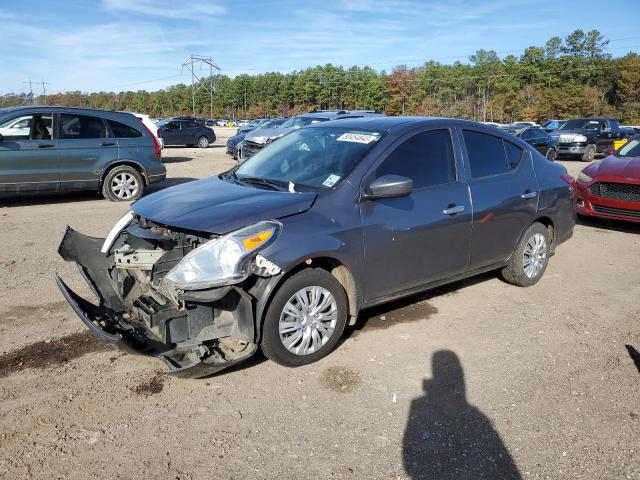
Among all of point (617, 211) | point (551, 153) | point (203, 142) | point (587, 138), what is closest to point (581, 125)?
point (587, 138)

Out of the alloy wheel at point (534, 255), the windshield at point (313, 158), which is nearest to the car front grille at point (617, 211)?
the alloy wheel at point (534, 255)

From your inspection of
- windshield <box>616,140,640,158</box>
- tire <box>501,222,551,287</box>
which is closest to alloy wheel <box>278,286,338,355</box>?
tire <box>501,222,551,287</box>

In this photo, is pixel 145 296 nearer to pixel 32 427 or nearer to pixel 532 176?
pixel 32 427

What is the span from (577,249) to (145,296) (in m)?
6.32

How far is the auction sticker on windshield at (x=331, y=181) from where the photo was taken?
400 cm

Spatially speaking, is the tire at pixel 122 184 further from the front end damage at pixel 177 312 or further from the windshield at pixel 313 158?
the front end damage at pixel 177 312

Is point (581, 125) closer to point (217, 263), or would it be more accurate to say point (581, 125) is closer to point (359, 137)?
point (359, 137)

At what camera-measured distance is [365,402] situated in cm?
340

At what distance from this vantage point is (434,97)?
3418 inches

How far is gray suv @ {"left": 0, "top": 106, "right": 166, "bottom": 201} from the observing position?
30.4 feet

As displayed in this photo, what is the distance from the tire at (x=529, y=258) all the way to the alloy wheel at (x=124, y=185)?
25.7ft

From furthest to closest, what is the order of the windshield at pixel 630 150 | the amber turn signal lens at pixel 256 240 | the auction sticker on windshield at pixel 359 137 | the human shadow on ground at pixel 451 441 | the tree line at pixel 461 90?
the tree line at pixel 461 90 < the windshield at pixel 630 150 < the auction sticker on windshield at pixel 359 137 < the amber turn signal lens at pixel 256 240 < the human shadow on ground at pixel 451 441

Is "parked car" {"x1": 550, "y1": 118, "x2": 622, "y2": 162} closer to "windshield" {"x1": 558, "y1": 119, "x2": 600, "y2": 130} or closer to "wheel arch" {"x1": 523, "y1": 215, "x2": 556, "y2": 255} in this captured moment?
"windshield" {"x1": 558, "y1": 119, "x2": 600, "y2": 130}

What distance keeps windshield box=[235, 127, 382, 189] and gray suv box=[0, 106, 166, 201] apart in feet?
20.4
